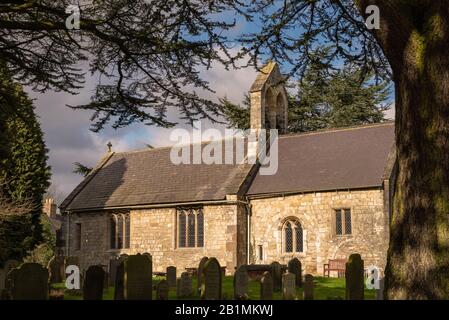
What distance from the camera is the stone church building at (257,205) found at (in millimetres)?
23609

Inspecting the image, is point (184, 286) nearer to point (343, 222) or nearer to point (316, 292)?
point (316, 292)

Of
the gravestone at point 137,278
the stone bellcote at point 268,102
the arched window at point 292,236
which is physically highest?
the stone bellcote at point 268,102

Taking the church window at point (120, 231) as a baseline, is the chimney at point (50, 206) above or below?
above

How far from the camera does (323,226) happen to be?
78.8 feet

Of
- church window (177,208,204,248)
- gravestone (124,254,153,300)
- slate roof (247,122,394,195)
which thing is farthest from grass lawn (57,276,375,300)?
church window (177,208,204,248)

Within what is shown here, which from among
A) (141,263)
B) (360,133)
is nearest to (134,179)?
(360,133)

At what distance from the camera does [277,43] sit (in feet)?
35.3

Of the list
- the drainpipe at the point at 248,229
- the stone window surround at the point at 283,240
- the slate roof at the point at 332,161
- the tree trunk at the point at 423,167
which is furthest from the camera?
the drainpipe at the point at 248,229

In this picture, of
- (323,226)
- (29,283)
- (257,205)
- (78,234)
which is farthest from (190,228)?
(29,283)

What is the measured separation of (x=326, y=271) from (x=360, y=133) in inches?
276

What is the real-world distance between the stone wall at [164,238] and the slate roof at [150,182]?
2.00ft

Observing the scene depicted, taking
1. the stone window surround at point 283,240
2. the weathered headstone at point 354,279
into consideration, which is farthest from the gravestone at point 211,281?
the stone window surround at point 283,240

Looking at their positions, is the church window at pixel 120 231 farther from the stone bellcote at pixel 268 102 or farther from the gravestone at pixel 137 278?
the gravestone at pixel 137 278

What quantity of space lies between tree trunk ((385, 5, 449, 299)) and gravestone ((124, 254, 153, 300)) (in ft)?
14.1
